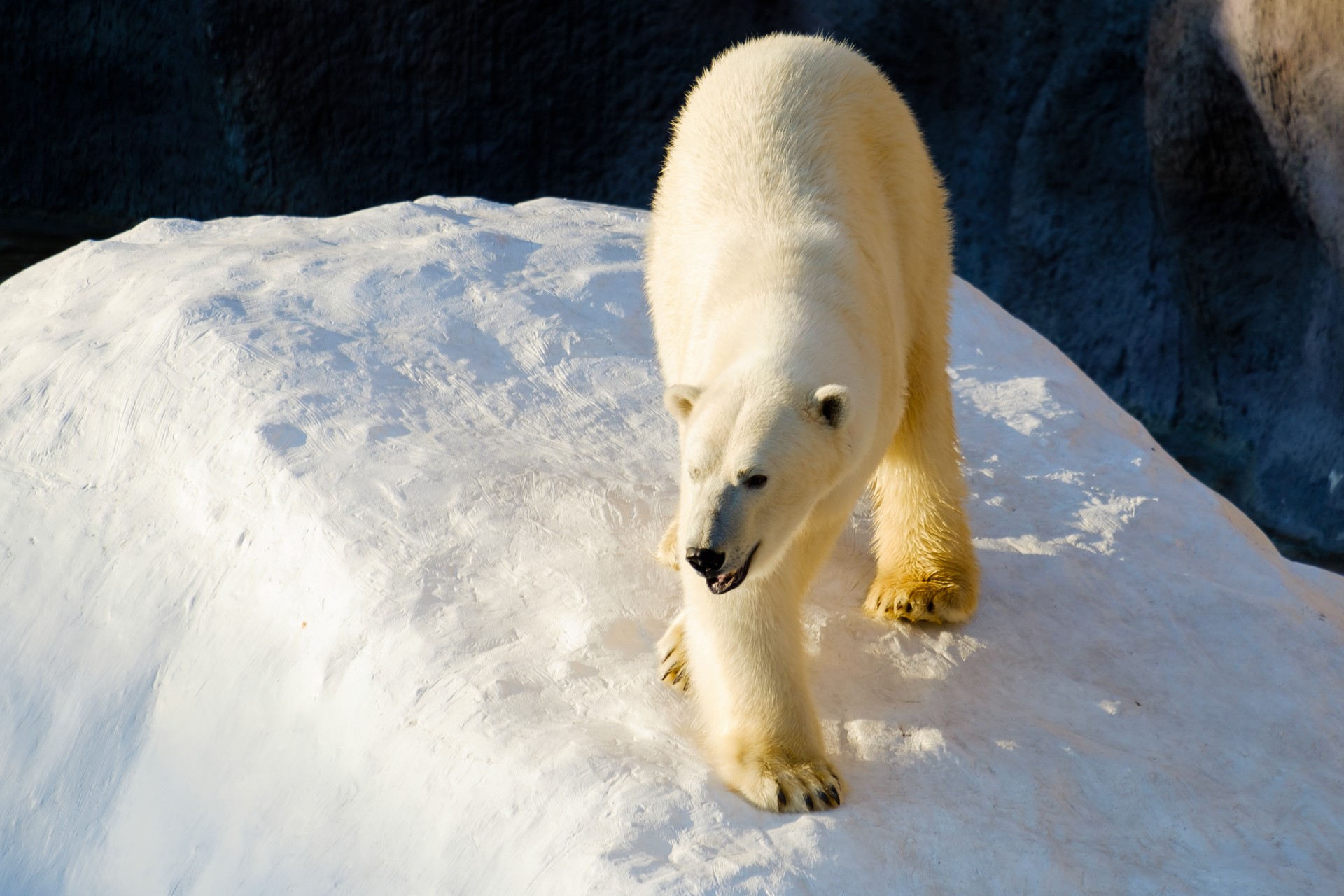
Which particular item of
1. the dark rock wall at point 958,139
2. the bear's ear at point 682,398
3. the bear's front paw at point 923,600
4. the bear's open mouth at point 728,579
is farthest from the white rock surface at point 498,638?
the dark rock wall at point 958,139

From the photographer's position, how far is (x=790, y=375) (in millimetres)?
2410

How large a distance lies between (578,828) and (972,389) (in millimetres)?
Answer: 2434

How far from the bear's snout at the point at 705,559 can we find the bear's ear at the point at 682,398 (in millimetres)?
308

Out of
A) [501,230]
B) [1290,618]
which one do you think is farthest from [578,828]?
[501,230]

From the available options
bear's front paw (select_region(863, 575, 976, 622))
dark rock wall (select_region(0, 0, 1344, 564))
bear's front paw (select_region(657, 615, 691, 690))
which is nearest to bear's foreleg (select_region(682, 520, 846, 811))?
bear's front paw (select_region(657, 615, 691, 690))

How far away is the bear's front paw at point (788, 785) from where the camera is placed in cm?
239

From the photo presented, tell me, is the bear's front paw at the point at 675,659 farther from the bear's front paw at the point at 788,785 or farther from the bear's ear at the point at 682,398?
the bear's ear at the point at 682,398

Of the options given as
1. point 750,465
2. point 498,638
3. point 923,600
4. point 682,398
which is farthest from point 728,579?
point 923,600

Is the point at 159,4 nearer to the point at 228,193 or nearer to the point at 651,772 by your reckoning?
the point at 228,193

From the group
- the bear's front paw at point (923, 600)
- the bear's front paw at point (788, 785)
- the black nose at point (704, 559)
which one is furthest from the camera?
the bear's front paw at point (923, 600)

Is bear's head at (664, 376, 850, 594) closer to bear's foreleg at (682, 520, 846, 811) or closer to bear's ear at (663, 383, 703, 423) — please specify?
bear's ear at (663, 383, 703, 423)

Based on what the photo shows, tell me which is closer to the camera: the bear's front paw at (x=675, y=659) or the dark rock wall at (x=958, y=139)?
the bear's front paw at (x=675, y=659)

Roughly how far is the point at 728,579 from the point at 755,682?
297 millimetres

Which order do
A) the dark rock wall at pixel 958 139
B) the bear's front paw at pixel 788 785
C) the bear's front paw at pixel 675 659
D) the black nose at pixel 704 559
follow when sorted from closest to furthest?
the black nose at pixel 704 559 → the bear's front paw at pixel 788 785 → the bear's front paw at pixel 675 659 → the dark rock wall at pixel 958 139
